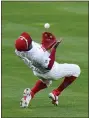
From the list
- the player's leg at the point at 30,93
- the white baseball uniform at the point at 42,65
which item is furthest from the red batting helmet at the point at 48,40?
the player's leg at the point at 30,93

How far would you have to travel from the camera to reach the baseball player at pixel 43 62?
36.0 feet

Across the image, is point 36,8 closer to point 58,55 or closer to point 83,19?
point 83,19

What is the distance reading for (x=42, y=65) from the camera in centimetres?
1115

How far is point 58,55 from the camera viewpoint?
16453 millimetres

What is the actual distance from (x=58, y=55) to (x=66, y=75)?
4.86 m

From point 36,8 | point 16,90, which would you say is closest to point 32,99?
point 16,90

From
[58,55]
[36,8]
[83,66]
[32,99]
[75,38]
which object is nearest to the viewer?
[32,99]

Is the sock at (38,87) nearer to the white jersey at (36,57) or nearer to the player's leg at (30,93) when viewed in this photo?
the player's leg at (30,93)

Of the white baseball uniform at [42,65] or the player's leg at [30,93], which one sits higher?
the white baseball uniform at [42,65]

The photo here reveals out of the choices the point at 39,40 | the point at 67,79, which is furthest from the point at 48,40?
the point at 39,40

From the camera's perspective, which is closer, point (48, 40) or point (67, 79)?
point (48, 40)

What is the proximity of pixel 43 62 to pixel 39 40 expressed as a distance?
272 inches

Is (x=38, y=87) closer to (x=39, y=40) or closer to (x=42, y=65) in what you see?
(x=42, y=65)

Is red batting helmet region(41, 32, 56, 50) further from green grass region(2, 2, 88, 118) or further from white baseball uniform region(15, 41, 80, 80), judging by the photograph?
green grass region(2, 2, 88, 118)
